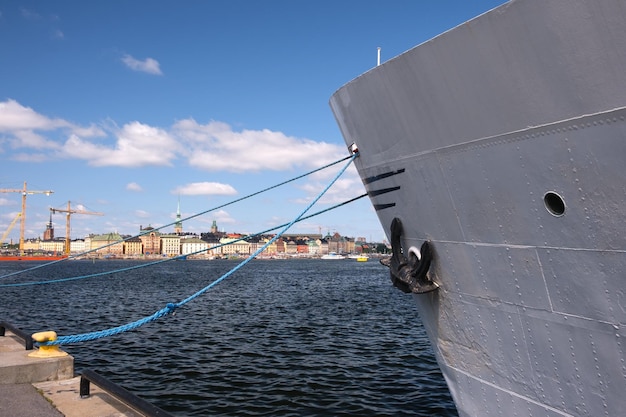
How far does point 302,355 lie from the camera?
51.7ft

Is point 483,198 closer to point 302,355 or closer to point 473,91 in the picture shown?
point 473,91

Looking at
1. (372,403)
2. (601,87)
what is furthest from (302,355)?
(601,87)

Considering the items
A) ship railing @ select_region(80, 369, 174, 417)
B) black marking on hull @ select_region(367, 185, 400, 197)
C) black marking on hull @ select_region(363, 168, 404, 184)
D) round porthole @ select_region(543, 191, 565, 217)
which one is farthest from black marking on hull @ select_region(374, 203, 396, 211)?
ship railing @ select_region(80, 369, 174, 417)

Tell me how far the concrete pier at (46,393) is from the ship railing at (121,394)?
188 millimetres

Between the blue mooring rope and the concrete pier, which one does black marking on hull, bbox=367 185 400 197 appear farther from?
the concrete pier

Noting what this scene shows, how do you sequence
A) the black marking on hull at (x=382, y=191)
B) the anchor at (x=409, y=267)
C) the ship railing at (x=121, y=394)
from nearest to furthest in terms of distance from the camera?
the ship railing at (x=121, y=394), the anchor at (x=409, y=267), the black marking on hull at (x=382, y=191)

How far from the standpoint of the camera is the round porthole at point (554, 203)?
3883 mm

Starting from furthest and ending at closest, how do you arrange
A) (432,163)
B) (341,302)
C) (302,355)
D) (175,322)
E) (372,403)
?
1. (341,302)
2. (175,322)
3. (302,355)
4. (372,403)
5. (432,163)

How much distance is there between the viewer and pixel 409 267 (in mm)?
5570

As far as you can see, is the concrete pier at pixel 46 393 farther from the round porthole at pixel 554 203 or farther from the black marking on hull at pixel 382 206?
the round porthole at pixel 554 203

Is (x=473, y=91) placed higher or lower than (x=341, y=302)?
higher

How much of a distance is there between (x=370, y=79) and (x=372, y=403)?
8150mm

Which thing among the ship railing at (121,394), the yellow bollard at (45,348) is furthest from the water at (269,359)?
the ship railing at (121,394)

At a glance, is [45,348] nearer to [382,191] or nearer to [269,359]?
[382,191]
